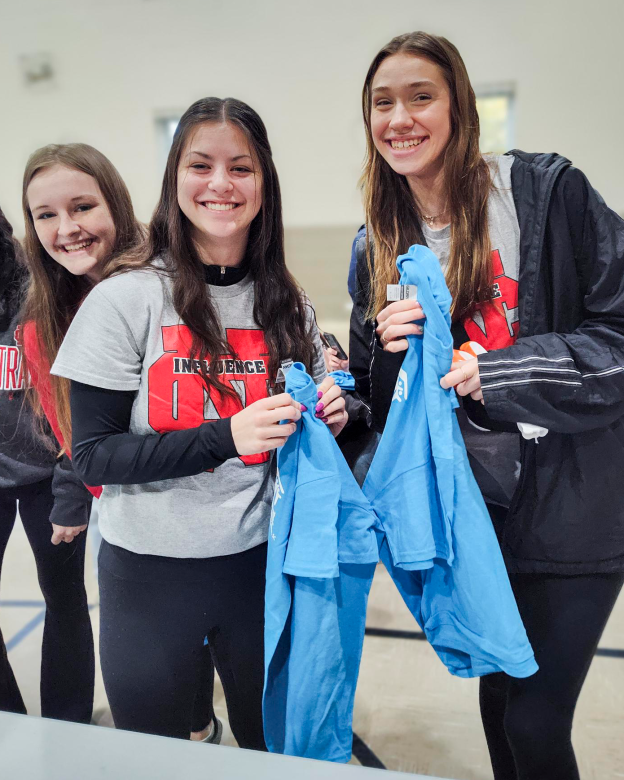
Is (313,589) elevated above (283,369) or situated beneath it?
situated beneath

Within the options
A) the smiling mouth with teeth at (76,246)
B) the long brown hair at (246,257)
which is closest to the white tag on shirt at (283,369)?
the long brown hair at (246,257)

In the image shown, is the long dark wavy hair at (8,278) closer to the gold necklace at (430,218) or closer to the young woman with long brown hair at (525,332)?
the young woman with long brown hair at (525,332)

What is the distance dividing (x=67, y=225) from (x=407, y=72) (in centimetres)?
72

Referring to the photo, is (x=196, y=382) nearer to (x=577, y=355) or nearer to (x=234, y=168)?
(x=234, y=168)

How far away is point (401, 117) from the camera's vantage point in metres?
1.11

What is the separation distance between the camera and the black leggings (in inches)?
45.6

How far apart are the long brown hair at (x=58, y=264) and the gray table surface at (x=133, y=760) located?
0.60 meters

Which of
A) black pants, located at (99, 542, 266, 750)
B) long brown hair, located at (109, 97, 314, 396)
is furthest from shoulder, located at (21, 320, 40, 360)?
black pants, located at (99, 542, 266, 750)

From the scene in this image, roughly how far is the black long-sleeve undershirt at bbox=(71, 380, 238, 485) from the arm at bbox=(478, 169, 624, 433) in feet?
1.56

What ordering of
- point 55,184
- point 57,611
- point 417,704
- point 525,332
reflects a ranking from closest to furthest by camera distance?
point 525,332, point 55,184, point 57,611, point 417,704

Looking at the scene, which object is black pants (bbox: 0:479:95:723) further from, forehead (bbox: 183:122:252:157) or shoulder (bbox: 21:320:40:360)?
forehead (bbox: 183:122:252:157)

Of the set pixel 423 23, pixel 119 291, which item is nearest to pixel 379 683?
pixel 119 291

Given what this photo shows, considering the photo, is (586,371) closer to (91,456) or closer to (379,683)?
(91,456)

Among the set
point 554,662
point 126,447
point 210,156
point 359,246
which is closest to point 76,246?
point 210,156
